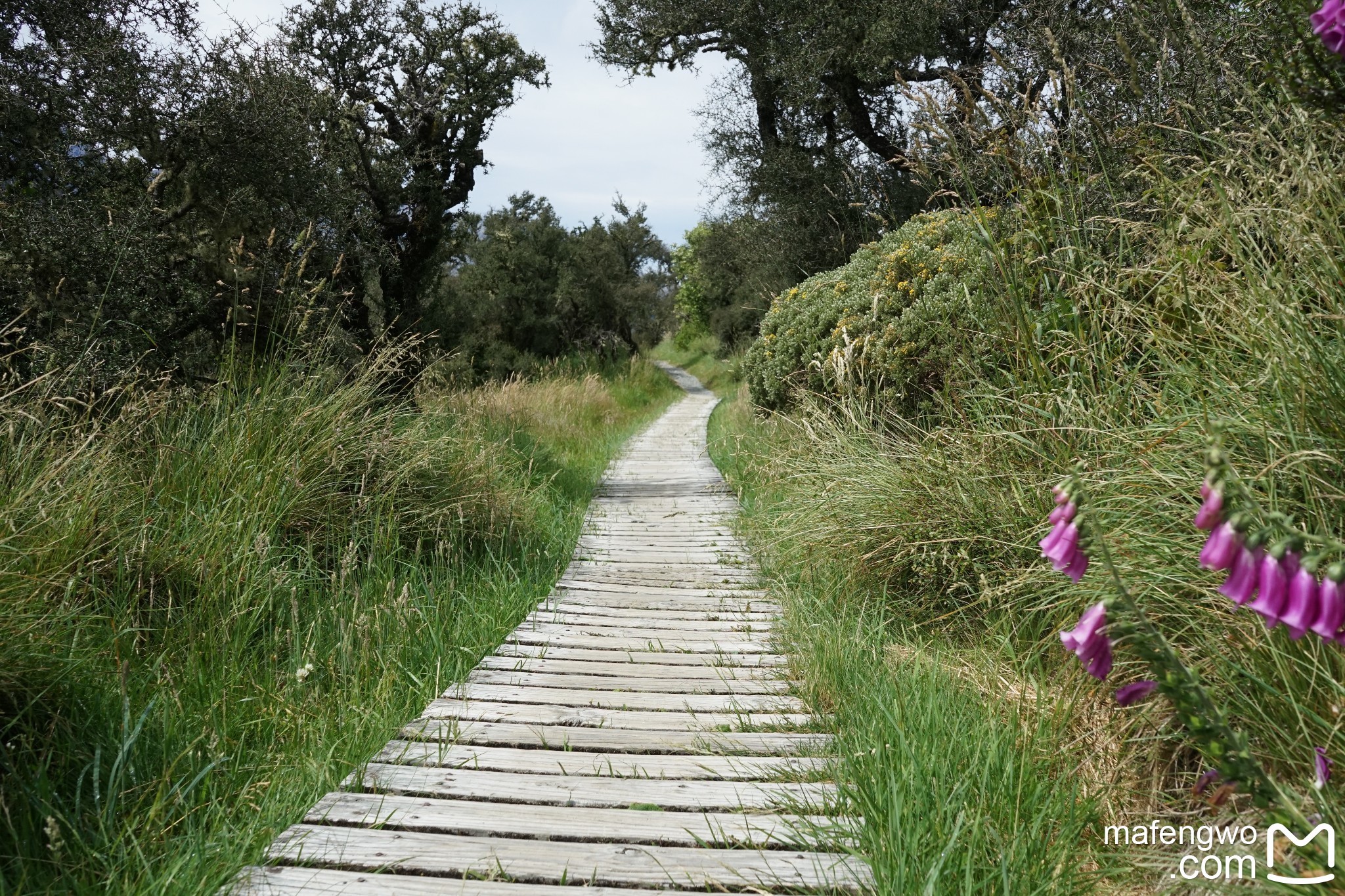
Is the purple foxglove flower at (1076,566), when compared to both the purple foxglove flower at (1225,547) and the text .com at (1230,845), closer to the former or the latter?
the purple foxglove flower at (1225,547)

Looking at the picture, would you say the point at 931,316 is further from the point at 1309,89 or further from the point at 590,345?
the point at 590,345

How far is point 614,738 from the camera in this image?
116 inches

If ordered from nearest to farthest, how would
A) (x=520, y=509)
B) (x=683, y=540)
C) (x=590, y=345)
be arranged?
(x=520, y=509) → (x=683, y=540) → (x=590, y=345)

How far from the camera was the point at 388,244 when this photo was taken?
32.7 feet

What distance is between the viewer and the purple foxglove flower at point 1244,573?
1234mm

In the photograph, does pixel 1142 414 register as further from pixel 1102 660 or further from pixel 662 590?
pixel 662 590

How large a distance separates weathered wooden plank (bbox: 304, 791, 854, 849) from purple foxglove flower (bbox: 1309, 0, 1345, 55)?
2138 millimetres

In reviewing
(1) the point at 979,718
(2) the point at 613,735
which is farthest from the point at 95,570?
(1) the point at 979,718

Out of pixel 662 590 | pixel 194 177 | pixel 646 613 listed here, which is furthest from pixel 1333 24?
pixel 194 177

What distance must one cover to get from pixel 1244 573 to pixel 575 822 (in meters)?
1.80

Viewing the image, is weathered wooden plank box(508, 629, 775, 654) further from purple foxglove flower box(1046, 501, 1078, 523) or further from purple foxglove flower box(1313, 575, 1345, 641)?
purple foxglove flower box(1313, 575, 1345, 641)

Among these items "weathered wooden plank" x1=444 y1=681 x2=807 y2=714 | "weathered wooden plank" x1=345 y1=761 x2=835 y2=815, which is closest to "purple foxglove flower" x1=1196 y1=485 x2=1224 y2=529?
"weathered wooden plank" x1=345 y1=761 x2=835 y2=815

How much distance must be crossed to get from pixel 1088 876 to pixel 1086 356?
196 centimetres

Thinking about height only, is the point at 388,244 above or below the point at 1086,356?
above
